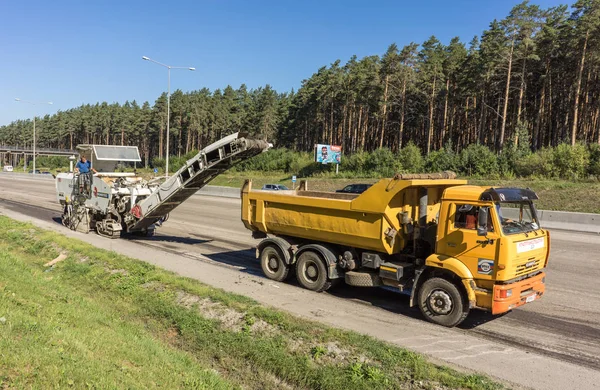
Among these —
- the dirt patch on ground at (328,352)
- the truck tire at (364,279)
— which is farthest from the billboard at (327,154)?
the dirt patch on ground at (328,352)

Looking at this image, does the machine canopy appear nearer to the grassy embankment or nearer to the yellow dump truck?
the yellow dump truck

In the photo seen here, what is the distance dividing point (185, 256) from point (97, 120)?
12818 cm

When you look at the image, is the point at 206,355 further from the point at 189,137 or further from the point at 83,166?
the point at 189,137

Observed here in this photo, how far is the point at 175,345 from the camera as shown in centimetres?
685

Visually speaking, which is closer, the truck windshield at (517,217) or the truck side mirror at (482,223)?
the truck side mirror at (482,223)

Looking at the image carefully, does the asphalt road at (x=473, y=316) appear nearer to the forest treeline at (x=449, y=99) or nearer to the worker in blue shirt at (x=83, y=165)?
the worker in blue shirt at (x=83, y=165)

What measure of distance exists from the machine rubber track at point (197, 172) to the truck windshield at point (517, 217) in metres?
6.30

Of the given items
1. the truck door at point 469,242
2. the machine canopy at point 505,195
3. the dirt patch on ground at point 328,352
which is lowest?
the dirt patch on ground at point 328,352

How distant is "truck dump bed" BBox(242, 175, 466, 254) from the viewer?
8.19 meters

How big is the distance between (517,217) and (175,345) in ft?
20.9

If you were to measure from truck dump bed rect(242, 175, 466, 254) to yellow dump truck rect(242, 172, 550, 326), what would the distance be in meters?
0.02

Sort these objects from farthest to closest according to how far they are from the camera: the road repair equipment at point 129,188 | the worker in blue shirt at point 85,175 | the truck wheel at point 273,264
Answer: the worker in blue shirt at point 85,175 < the road repair equipment at point 129,188 < the truck wheel at point 273,264

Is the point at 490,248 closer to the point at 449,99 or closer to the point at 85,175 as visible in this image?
the point at 85,175

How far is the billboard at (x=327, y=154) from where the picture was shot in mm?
50875
